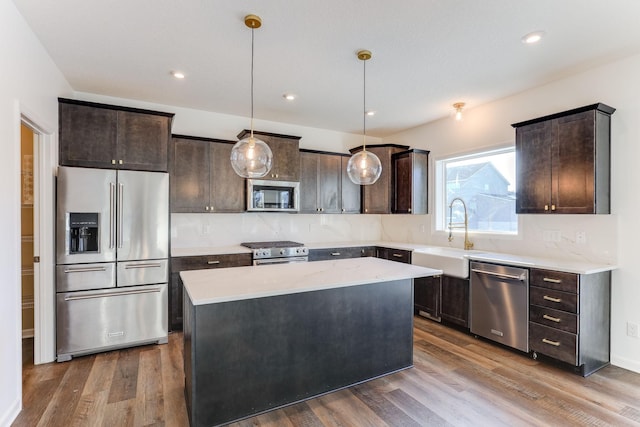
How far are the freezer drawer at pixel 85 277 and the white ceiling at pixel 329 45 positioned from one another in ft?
6.22

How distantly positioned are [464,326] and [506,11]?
3.09 meters

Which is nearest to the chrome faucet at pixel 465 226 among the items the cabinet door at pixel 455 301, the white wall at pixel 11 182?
the cabinet door at pixel 455 301

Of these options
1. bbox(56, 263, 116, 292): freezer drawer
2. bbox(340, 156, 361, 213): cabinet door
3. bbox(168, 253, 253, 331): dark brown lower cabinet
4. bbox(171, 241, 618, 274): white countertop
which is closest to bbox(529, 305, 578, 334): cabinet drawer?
bbox(171, 241, 618, 274): white countertop

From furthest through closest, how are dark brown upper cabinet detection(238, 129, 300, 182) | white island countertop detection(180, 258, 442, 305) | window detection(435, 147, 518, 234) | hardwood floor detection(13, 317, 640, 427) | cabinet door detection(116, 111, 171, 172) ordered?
1. dark brown upper cabinet detection(238, 129, 300, 182)
2. window detection(435, 147, 518, 234)
3. cabinet door detection(116, 111, 171, 172)
4. hardwood floor detection(13, 317, 640, 427)
5. white island countertop detection(180, 258, 442, 305)

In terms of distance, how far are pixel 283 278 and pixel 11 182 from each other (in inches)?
77.0

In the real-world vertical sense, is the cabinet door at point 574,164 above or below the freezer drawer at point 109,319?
above

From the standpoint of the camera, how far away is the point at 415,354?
319 centimetres

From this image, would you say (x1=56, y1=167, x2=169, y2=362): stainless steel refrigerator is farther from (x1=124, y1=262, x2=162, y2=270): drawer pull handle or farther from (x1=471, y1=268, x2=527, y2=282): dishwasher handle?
(x1=471, y1=268, x2=527, y2=282): dishwasher handle

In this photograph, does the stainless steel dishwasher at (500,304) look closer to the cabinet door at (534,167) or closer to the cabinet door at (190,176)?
the cabinet door at (534,167)

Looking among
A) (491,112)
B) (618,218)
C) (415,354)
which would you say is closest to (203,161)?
(415,354)

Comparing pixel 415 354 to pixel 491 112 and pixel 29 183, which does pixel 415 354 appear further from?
pixel 29 183

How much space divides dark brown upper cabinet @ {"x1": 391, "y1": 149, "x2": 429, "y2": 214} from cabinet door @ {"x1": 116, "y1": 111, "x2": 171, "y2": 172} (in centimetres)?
Result: 327

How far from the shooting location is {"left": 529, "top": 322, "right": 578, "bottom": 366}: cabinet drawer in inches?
109

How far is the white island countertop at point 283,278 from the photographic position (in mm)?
2016
